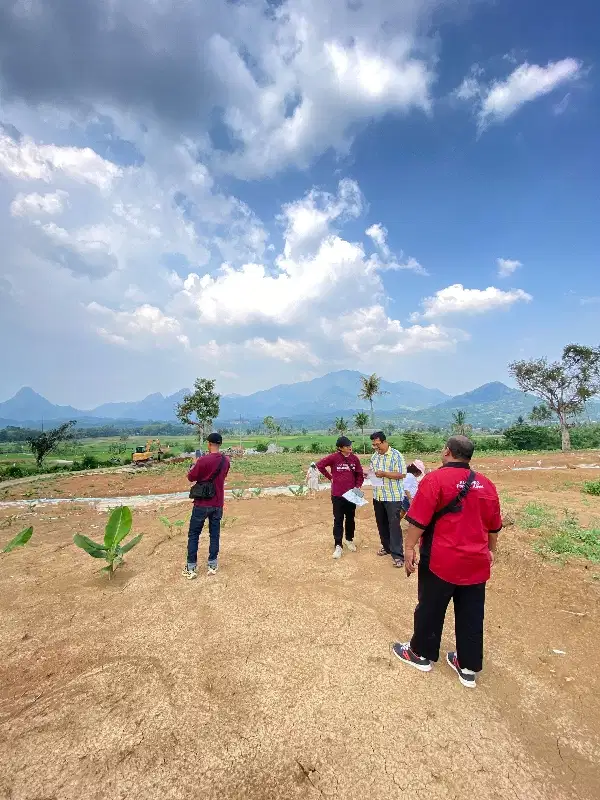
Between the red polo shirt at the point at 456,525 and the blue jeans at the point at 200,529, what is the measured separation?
3.21 metres

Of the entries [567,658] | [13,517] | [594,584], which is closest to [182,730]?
[567,658]

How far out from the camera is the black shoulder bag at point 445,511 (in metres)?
3.05

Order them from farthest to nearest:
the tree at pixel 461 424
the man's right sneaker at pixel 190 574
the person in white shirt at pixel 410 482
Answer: the tree at pixel 461 424 < the person in white shirt at pixel 410 482 < the man's right sneaker at pixel 190 574

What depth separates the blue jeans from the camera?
545 cm

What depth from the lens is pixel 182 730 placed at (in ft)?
9.13

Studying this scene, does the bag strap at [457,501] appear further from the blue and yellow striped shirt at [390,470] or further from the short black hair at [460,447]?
the blue and yellow striped shirt at [390,470]

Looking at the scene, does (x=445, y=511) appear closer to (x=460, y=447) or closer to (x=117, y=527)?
(x=460, y=447)

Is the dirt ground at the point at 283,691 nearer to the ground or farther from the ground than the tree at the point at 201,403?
nearer to the ground

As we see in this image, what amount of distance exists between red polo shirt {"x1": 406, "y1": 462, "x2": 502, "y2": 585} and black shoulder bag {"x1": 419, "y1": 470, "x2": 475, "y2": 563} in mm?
23

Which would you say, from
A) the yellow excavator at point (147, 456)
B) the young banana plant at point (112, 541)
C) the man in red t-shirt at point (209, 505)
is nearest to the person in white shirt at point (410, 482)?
the man in red t-shirt at point (209, 505)

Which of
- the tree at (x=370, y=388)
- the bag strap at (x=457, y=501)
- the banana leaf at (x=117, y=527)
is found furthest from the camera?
the tree at (x=370, y=388)

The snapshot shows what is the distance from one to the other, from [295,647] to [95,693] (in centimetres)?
174

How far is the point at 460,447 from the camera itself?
3.19 m

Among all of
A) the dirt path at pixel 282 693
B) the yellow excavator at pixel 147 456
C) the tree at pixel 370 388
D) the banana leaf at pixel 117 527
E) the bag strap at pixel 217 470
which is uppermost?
the tree at pixel 370 388
